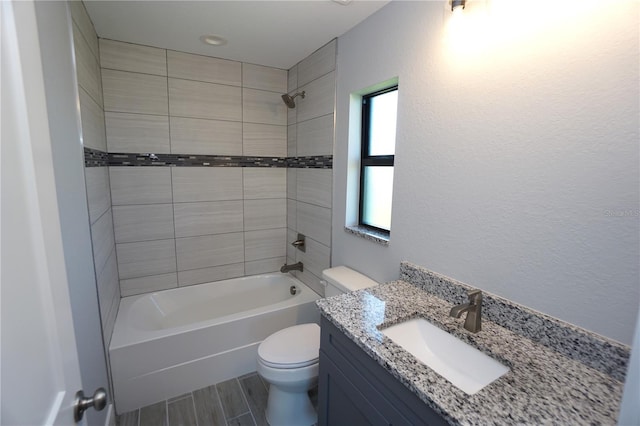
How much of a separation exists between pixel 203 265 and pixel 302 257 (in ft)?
2.97

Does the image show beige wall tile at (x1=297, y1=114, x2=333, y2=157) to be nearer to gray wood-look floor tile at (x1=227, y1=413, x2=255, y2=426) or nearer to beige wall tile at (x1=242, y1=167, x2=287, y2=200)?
beige wall tile at (x1=242, y1=167, x2=287, y2=200)

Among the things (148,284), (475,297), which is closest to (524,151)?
(475,297)

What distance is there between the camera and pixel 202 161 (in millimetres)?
2498

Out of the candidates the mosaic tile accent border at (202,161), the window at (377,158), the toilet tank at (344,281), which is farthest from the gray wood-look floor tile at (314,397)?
the mosaic tile accent border at (202,161)

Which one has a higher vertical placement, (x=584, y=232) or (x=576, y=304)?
(x=584, y=232)

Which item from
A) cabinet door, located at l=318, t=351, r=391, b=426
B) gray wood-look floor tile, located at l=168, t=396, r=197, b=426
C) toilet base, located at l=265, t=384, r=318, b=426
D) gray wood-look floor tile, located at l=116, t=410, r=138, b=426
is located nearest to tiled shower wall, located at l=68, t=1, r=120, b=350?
gray wood-look floor tile, located at l=116, t=410, r=138, b=426

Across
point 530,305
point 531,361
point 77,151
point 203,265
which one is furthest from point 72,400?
point 203,265

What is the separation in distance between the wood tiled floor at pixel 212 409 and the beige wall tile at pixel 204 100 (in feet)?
6.90

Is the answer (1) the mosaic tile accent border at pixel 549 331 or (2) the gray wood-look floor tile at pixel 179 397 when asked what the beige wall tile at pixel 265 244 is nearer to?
(2) the gray wood-look floor tile at pixel 179 397

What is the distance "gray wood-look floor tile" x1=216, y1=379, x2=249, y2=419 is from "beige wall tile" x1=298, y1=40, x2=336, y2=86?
2.35 metres

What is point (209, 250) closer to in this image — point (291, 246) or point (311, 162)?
point (291, 246)

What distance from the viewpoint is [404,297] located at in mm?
1411

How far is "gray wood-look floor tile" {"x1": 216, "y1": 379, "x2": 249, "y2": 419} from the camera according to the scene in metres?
1.79

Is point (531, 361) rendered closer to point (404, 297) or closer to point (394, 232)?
point (404, 297)
